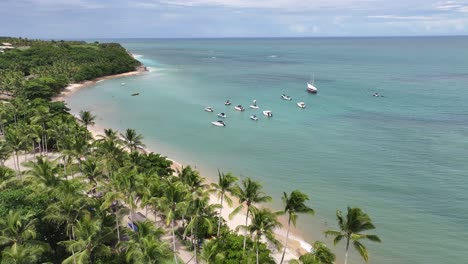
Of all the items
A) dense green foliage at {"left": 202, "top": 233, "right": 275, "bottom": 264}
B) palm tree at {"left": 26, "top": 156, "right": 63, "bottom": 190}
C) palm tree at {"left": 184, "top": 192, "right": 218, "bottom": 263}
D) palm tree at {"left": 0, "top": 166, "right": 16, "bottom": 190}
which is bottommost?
dense green foliage at {"left": 202, "top": 233, "right": 275, "bottom": 264}

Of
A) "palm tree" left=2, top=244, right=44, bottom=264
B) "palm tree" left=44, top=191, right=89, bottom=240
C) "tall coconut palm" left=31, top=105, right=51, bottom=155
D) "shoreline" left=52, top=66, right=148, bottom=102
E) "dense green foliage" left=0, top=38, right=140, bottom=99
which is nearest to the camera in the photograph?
"palm tree" left=2, top=244, right=44, bottom=264

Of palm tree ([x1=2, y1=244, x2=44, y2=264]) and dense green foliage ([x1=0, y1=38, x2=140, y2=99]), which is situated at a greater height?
dense green foliage ([x1=0, y1=38, x2=140, y2=99])

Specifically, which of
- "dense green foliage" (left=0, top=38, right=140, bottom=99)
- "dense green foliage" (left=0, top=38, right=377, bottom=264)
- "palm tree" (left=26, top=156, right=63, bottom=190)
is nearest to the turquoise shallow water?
"dense green foliage" (left=0, top=38, right=140, bottom=99)

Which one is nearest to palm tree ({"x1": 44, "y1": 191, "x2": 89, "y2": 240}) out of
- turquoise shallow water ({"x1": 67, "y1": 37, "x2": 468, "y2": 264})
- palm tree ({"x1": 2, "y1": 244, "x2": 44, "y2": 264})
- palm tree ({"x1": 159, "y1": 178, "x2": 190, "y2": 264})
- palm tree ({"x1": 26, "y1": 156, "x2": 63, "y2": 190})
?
palm tree ({"x1": 2, "y1": 244, "x2": 44, "y2": 264})

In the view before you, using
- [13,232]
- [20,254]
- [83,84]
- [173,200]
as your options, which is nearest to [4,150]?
[13,232]

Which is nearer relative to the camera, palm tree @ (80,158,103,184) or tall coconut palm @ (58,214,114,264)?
tall coconut palm @ (58,214,114,264)

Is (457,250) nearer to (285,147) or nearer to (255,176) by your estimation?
(255,176)

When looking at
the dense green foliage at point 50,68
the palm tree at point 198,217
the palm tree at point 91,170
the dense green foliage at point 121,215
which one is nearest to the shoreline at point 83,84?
the dense green foliage at point 50,68

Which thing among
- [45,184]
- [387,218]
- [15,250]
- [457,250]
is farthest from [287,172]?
[15,250]

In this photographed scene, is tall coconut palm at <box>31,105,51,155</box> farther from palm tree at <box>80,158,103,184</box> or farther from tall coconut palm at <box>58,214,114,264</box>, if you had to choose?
tall coconut palm at <box>58,214,114,264</box>

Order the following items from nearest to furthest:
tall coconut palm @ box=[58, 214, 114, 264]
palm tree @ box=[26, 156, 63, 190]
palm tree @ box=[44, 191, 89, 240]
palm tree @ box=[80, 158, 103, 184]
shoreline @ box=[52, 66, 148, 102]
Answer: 1. tall coconut palm @ box=[58, 214, 114, 264]
2. palm tree @ box=[44, 191, 89, 240]
3. palm tree @ box=[26, 156, 63, 190]
4. palm tree @ box=[80, 158, 103, 184]
5. shoreline @ box=[52, 66, 148, 102]
